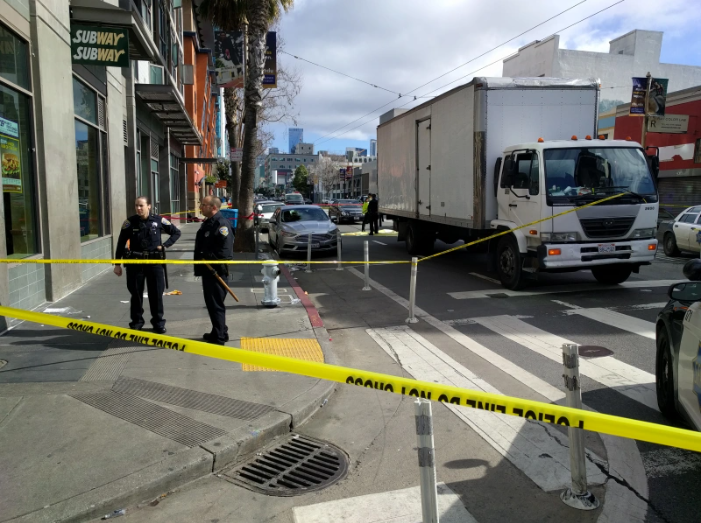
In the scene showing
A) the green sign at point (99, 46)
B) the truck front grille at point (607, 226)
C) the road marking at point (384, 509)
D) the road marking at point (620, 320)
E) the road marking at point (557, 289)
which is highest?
the green sign at point (99, 46)

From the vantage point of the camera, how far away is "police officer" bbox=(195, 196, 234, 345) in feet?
22.7

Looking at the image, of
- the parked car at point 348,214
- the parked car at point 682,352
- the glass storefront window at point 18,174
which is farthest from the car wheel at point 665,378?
the parked car at point 348,214

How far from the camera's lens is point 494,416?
16.4 ft

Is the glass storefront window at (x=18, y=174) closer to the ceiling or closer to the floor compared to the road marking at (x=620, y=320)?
closer to the ceiling

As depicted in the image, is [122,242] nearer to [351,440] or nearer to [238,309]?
[238,309]

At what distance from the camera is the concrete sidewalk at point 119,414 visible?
3.63 m

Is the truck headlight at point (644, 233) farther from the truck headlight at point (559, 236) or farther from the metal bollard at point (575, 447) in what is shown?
the metal bollard at point (575, 447)

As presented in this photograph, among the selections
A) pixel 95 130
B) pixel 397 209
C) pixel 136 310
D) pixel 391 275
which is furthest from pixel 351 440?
pixel 397 209

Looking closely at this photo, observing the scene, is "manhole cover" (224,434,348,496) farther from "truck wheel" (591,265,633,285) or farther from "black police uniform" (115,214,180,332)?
"truck wheel" (591,265,633,285)

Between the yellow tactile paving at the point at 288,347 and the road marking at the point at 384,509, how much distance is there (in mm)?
2910

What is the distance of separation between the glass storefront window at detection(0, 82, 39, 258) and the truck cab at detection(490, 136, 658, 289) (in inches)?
317

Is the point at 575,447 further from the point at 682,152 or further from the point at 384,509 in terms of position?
the point at 682,152

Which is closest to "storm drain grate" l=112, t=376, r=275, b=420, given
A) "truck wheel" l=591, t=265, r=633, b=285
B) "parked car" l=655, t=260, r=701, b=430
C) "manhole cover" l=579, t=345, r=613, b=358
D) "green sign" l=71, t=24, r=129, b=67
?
"parked car" l=655, t=260, r=701, b=430

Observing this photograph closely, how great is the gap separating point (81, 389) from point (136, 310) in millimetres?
2043
